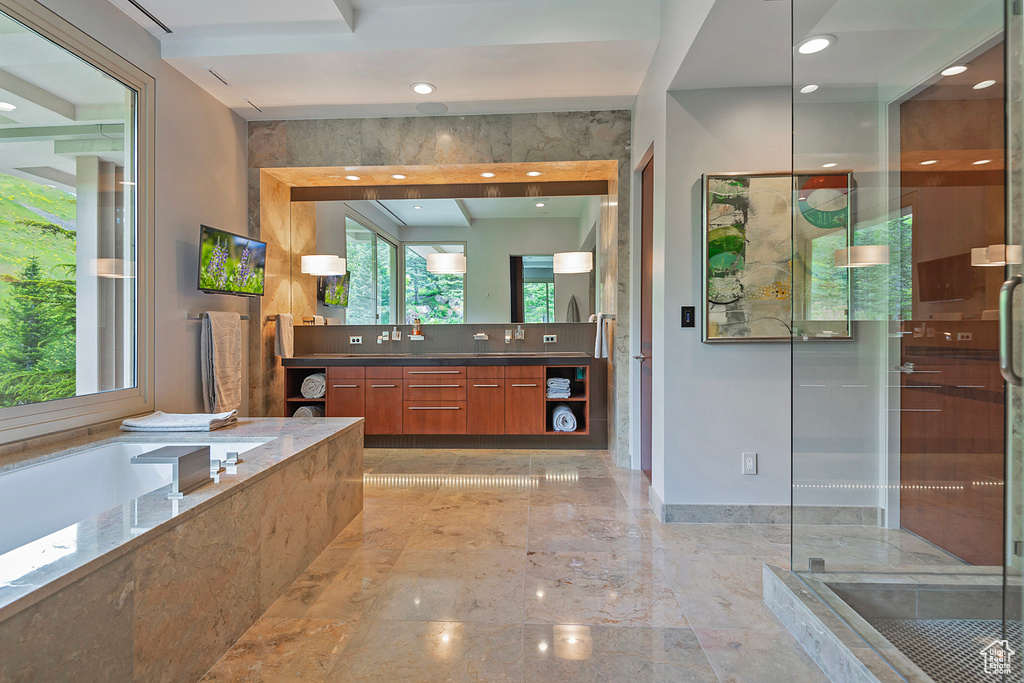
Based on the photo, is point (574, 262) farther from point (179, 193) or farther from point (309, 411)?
point (179, 193)

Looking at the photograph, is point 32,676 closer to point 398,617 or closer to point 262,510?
point 262,510

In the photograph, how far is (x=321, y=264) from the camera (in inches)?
183

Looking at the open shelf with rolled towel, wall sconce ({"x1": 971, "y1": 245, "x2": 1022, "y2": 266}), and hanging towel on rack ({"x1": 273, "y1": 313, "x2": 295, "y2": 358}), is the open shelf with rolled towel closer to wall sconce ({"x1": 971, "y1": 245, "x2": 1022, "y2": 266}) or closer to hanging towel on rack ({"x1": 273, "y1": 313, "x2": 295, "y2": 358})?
hanging towel on rack ({"x1": 273, "y1": 313, "x2": 295, "y2": 358})

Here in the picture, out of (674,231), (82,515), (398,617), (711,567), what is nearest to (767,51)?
(674,231)

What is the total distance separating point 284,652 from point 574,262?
369cm

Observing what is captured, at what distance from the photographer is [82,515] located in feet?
7.22

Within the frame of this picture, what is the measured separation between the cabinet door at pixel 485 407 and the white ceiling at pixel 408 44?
227 cm

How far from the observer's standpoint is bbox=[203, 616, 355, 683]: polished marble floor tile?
4.92 ft

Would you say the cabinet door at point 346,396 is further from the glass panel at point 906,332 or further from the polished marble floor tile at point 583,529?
the glass panel at point 906,332

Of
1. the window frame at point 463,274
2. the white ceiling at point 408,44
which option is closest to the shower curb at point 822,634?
the white ceiling at point 408,44

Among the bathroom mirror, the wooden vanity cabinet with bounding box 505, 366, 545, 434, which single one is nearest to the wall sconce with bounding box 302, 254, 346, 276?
the bathroom mirror

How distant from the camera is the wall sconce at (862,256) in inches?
57.4

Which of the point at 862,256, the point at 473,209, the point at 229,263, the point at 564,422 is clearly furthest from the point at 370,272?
the point at 862,256

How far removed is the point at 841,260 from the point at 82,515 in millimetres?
3153
